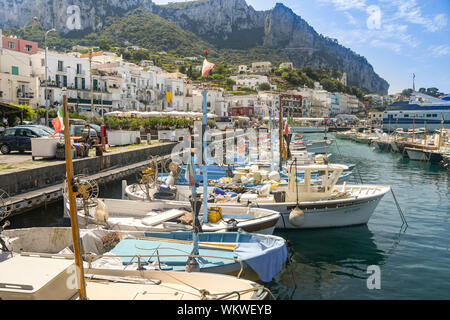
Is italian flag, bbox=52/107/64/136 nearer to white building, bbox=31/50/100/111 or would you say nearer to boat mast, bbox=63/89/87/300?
boat mast, bbox=63/89/87/300

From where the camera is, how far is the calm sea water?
10234mm

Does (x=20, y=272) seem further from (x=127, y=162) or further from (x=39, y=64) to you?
(x=39, y=64)

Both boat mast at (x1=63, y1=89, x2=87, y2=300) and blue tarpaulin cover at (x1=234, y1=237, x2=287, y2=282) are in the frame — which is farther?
blue tarpaulin cover at (x1=234, y1=237, x2=287, y2=282)

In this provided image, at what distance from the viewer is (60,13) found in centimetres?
15962

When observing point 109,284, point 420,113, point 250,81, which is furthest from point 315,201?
point 250,81

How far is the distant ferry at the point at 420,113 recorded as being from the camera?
283ft

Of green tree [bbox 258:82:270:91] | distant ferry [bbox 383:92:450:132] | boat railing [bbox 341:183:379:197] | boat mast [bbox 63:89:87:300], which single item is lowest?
boat railing [bbox 341:183:379:197]

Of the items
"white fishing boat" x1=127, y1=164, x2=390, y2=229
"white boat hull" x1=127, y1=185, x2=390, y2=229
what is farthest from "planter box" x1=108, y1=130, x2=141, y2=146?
"white boat hull" x1=127, y1=185, x2=390, y2=229

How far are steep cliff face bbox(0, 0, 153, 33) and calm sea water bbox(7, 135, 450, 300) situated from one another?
166607mm

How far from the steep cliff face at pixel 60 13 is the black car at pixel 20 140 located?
15640cm

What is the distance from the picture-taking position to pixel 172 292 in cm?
690

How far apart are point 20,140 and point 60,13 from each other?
162132 millimetres

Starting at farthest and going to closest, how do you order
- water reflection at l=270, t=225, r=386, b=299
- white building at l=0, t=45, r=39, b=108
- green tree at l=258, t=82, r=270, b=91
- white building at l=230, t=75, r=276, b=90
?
1. white building at l=230, t=75, r=276, b=90
2. green tree at l=258, t=82, r=270, b=91
3. white building at l=0, t=45, r=39, b=108
4. water reflection at l=270, t=225, r=386, b=299

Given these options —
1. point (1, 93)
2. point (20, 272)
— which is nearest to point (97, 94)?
point (1, 93)
